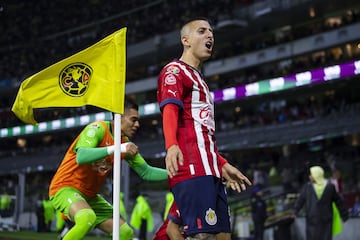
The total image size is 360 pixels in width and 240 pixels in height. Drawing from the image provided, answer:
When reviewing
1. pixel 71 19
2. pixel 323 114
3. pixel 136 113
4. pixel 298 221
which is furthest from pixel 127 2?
pixel 136 113

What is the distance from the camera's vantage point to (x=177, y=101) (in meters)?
3.89

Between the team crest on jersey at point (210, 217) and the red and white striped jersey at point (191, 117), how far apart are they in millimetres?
259

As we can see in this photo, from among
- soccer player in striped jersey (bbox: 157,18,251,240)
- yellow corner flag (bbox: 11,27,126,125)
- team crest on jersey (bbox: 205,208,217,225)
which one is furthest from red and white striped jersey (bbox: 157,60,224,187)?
yellow corner flag (bbox: 11,27,126,125)

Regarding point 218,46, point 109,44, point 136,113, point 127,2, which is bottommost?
point 136,113

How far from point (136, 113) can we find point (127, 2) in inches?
1623

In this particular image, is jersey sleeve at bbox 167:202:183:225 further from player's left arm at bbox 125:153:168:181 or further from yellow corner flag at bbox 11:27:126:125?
player's left arm at bbox 125:153:168:181

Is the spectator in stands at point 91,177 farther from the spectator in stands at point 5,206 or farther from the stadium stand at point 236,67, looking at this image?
the spectator in stands at point 5,206

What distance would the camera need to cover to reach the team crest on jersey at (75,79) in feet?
17.7

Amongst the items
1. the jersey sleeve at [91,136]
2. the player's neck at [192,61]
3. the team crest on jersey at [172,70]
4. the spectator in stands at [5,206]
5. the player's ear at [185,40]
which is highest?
the spectator in stands at [5,206]

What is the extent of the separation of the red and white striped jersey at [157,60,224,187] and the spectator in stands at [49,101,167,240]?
61.0 inches

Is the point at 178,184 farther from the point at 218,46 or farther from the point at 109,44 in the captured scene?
the point at 218,46

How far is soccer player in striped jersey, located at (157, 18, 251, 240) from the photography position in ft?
12.6

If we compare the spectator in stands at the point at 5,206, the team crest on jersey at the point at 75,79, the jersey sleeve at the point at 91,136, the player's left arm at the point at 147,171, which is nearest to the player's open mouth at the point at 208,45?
the team crest on jersey at the point at 75,79

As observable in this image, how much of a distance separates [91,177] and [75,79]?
108cm
